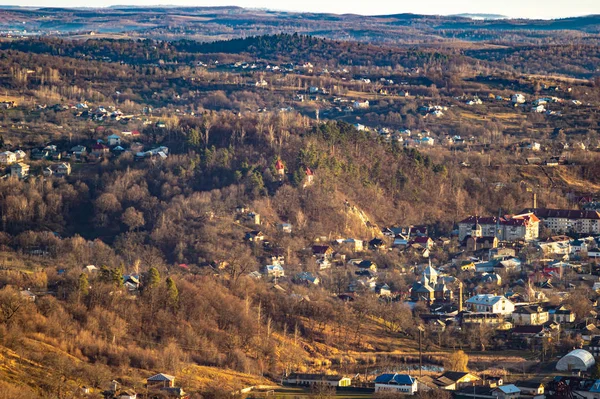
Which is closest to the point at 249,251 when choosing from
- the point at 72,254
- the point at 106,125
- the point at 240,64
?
the point at 72,254

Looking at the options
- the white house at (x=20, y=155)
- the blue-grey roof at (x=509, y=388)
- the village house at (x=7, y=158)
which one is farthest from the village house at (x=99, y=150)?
the blue-grey roof at (x=509, y=388)

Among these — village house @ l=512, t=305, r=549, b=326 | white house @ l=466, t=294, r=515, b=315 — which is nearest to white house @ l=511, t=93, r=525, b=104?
white house @ l=466, t=294, r=515, b=315

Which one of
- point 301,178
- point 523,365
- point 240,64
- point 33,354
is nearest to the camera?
point 33,354

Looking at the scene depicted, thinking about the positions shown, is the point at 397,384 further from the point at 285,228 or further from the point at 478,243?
the point at 478,243

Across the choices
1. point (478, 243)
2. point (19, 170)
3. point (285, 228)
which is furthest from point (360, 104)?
point (19, 170)

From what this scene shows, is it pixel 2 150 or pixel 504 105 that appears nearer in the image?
pixel 2 150

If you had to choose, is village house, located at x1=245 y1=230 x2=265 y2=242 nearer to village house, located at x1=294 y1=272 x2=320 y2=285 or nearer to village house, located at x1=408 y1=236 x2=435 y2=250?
village house, located at x1=294 y1=272 x2=320 y2=285

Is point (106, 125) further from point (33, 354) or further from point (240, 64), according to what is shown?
point (240, 64)

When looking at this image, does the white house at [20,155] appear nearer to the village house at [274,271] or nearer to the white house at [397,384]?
the village house at [274,271]
